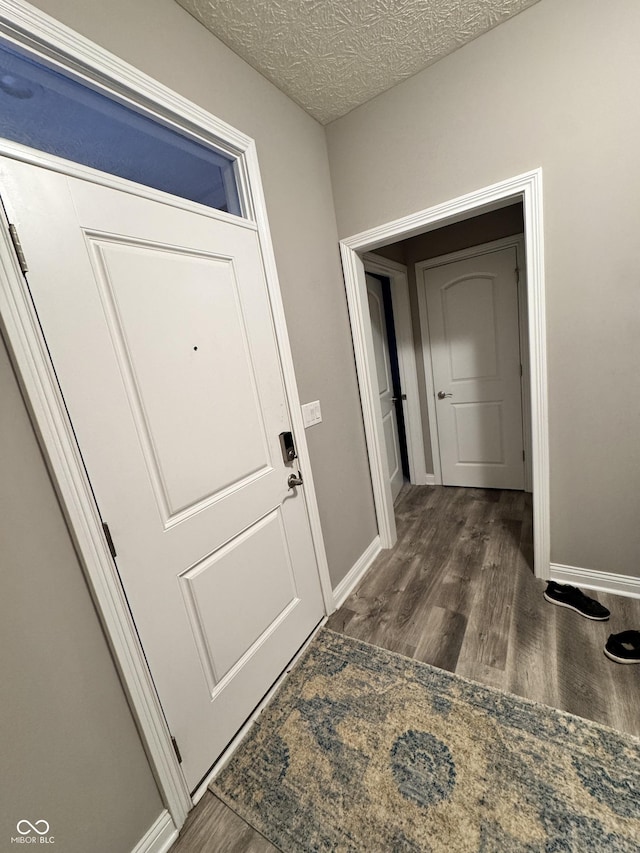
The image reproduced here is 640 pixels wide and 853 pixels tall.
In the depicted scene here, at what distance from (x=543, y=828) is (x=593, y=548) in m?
1.25

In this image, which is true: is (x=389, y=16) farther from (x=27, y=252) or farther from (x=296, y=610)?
(x=296, y=610)

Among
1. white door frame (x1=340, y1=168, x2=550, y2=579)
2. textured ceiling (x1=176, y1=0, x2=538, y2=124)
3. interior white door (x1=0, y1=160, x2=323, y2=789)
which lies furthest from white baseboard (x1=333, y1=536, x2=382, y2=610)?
textured ceiling (x1=176, y1=0, x2=538, y2=124)

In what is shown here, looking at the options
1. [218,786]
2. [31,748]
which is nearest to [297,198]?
[31,748]

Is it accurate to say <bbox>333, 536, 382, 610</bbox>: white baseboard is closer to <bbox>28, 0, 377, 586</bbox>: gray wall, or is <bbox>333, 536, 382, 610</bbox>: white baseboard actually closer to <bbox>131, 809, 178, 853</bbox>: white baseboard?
<bbox>28, 0, 377, 586</bbox>: gray wall

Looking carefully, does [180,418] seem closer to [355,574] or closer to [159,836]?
[159,836]

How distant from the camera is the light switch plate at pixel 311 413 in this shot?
Answer: 5.65ft

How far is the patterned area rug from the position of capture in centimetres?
97

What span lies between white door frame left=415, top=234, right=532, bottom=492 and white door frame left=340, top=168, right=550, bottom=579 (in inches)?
24.9

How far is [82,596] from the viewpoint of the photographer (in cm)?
89

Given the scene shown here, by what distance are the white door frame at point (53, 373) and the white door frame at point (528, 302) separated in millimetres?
1043

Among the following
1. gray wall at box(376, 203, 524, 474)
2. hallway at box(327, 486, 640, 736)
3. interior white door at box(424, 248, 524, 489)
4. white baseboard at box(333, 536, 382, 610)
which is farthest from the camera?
interior white door at box(424, 248, 524, 489)

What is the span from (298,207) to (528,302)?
49.0 inches

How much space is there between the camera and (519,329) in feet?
8.70

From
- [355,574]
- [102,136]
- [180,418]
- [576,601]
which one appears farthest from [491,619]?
[102,136]
